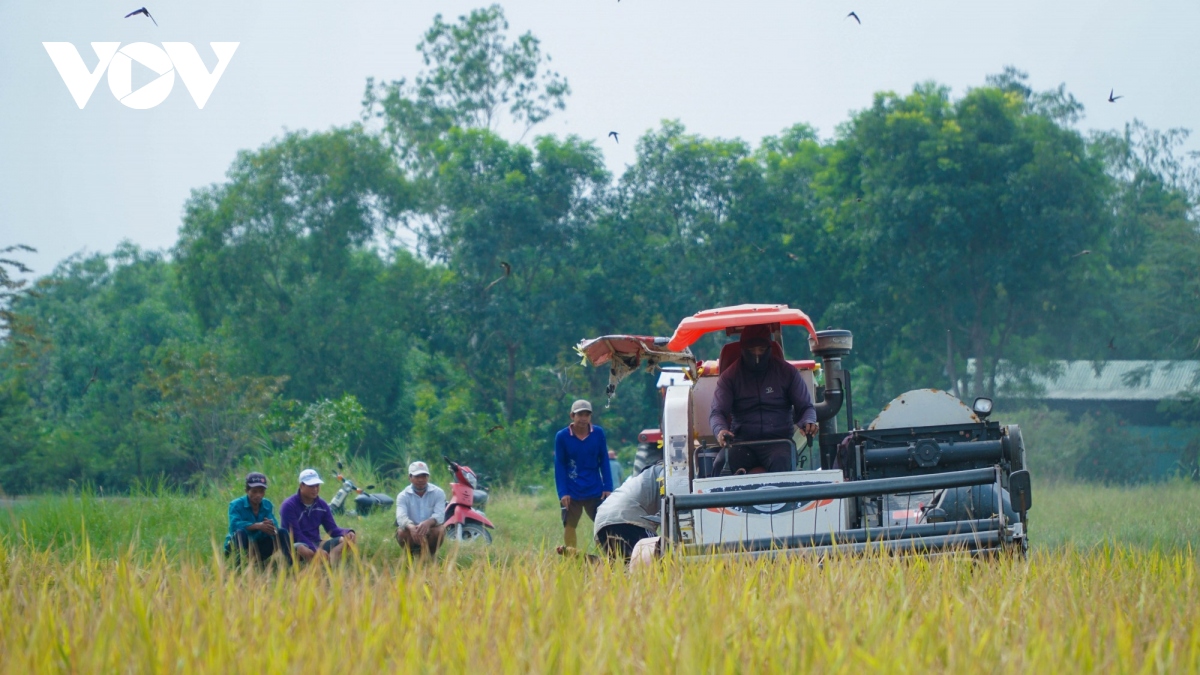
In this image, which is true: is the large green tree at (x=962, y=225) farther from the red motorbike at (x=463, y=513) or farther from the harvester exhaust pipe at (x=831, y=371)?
the harvester exhaust pipe at (x=831, y=371)

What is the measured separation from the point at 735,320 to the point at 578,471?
12.3 ft

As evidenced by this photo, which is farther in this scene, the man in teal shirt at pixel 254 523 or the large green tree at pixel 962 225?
the large green tree at pixel 962 225

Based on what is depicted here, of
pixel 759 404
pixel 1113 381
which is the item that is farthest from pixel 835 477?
pixel 1113 381

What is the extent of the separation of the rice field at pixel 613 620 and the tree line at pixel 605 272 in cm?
2567

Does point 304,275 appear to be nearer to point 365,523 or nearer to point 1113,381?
point 365,523

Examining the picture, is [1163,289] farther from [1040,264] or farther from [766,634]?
[766,634]

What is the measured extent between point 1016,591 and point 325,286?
33.0 meters

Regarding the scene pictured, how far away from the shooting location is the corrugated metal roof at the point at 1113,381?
3703 cm

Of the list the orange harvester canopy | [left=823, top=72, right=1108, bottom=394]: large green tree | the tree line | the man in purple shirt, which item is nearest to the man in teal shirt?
the man in purple shirt

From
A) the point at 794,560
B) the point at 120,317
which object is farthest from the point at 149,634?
the point at 120,317

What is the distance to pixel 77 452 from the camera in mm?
34594

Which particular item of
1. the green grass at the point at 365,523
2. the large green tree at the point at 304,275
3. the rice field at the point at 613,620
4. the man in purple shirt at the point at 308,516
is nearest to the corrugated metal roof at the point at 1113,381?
the green grass at the point at 365,523

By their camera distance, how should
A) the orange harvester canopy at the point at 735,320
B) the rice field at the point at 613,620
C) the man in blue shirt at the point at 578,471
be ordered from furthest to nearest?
1. the man in blue shirt at the point at 578,471
2. the orange harvester canopy at the point at 735,320
3. the rice field at the point at 613,620

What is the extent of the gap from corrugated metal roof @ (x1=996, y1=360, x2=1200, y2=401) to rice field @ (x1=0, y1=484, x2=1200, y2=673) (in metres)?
32.5
